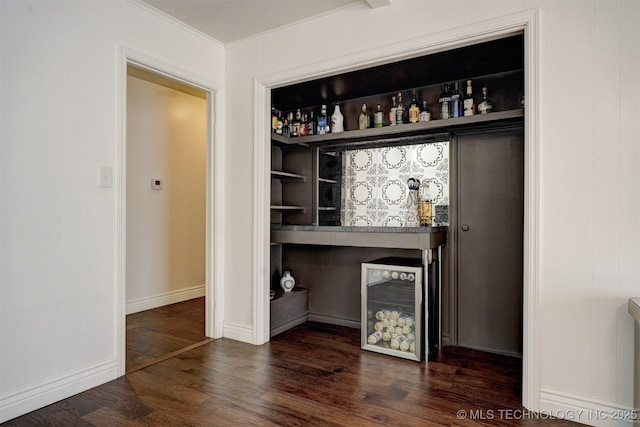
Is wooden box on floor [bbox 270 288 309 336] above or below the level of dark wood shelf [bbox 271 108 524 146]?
below

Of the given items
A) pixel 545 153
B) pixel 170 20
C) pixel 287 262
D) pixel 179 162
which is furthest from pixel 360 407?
pixel 179 162

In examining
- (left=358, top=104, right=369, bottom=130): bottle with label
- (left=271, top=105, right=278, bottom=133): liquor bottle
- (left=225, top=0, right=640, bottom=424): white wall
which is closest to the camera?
(left=225, top=0, right=640, bottom=424): white wall

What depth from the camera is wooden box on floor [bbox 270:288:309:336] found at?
10.6 feet

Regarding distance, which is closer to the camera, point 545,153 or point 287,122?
point 545,153

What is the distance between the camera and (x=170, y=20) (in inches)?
109

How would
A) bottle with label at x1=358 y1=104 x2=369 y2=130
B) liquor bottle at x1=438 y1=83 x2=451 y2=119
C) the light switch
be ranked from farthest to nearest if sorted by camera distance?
bottle with label at x1=358 y1=104 x2=369 y2=130 → liquor bottle at x1=438 y1=83 x2=451 y2=119 → the light switch

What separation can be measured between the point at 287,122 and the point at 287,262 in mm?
1306

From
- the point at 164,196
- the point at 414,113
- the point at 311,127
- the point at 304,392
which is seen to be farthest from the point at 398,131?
the point at 164,196

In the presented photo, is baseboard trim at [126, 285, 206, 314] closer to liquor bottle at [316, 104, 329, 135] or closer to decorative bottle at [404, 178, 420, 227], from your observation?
liquor bottle at [316, 104, 329, 135]

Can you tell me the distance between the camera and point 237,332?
3.12 m

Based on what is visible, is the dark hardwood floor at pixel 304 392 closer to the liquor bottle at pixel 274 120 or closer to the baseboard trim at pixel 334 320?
the baseboard trim at pixel 334 320

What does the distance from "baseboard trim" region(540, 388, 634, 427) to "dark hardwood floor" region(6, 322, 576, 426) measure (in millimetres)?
67

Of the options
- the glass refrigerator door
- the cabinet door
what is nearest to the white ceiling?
the cabinet door

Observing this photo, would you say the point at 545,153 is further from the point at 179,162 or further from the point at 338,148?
the point at 179,162
